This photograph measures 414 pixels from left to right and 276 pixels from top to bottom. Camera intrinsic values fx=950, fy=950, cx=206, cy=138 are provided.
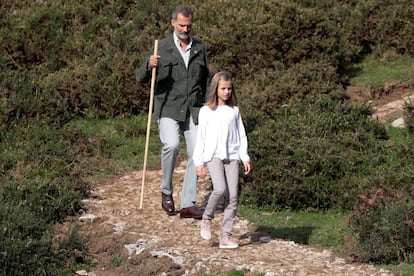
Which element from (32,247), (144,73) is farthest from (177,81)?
(32,247)

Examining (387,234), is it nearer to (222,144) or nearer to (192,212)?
(222,144)

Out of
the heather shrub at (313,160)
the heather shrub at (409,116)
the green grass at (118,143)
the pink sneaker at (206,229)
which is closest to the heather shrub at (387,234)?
the heather shrub at (313,160)

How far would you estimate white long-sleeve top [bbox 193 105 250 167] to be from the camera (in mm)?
8539

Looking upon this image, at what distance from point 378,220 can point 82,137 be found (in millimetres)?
4783

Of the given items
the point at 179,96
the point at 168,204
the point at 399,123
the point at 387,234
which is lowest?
the point at 168,204

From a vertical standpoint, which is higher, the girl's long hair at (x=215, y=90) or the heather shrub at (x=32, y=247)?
the girl's long hair at (x=215, y=90)

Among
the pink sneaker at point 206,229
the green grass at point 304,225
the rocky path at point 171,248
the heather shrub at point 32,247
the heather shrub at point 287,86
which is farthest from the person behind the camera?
the heather shrub at point 287,86

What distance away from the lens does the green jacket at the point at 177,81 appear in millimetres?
9581

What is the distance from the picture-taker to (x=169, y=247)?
8.87m

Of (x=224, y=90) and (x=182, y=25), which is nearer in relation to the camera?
(x=224, y=90)

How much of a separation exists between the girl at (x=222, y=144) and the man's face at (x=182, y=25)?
1036 mm

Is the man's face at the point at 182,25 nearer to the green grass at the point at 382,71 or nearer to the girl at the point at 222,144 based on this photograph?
the girl at the point at 222,144

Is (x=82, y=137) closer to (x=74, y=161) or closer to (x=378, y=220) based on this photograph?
A: (x=74, y=161)

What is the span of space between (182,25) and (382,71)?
572 centimetres
